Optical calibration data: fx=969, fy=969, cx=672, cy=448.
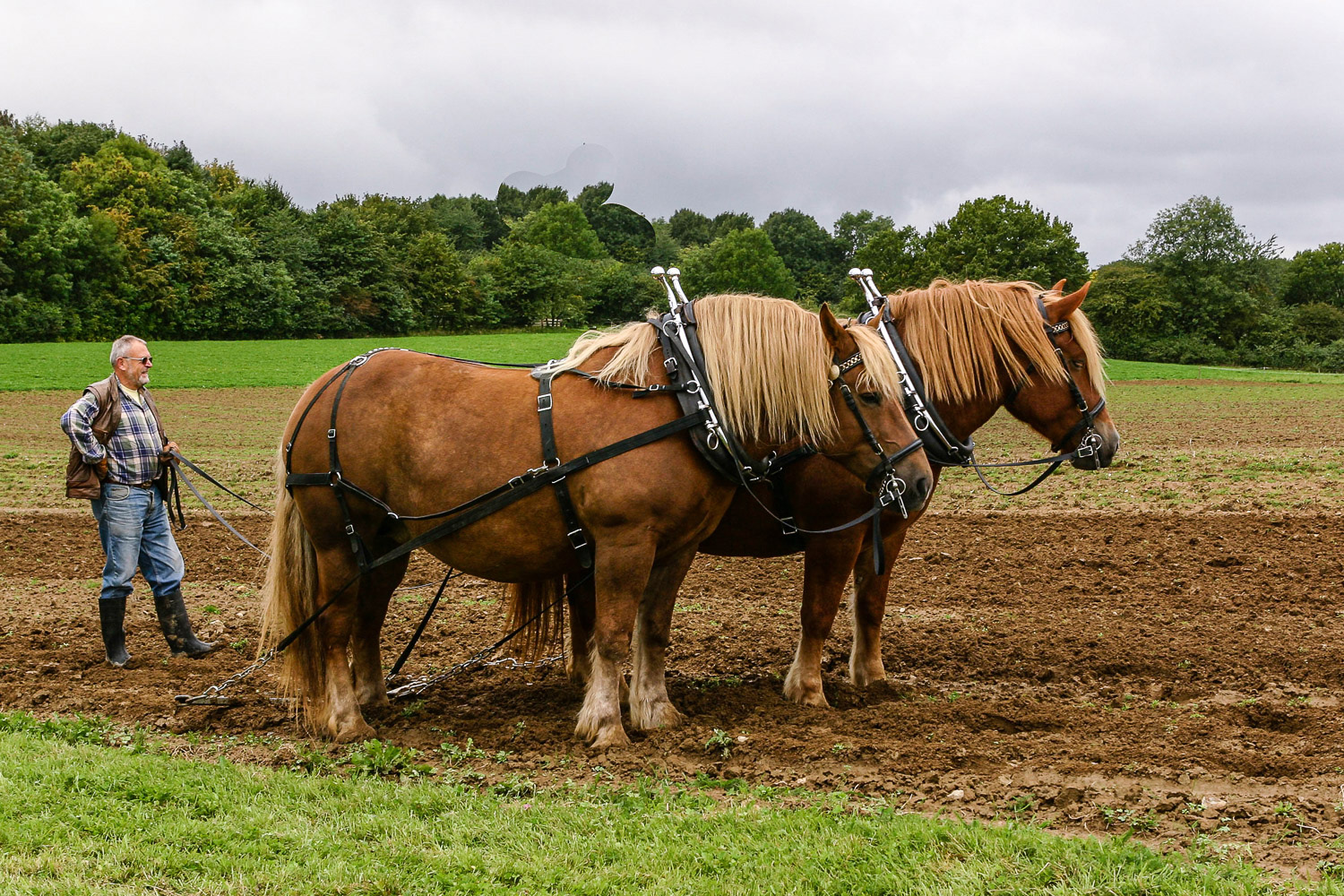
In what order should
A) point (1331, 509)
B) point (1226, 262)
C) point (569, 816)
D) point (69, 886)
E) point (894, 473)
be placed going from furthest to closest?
point (1226, 262)
point (1331, 509)
point (894, 473)
point (569, 816)
point (69, 886)

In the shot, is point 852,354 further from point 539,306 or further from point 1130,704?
point 539,306

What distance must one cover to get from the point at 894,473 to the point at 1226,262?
70.1 meters

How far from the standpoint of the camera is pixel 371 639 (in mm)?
5402

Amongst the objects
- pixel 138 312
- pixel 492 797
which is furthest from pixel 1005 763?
pixel 138 312

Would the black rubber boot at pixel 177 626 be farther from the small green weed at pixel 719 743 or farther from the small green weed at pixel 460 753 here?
the small green weed at pixel 719 743

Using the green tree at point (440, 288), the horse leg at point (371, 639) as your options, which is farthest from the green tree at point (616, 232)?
the horse leg at point (371, 639)

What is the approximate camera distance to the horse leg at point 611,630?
443 centimetres

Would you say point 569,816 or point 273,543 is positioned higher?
point 273,543

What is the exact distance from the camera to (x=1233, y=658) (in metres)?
5.76

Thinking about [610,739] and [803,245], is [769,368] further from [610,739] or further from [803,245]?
[803,245]

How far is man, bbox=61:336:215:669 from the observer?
19.6 ft

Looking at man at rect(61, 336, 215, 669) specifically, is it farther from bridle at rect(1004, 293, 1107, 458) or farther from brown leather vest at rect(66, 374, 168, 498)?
bridle at rect(1004, 293, 1107, 458)

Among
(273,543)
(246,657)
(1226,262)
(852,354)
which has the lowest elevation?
(246,657)

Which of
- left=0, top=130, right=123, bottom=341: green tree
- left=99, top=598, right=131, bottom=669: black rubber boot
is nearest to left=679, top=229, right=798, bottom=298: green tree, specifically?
left=0, top=130, right=123, bottom=341: green tree
